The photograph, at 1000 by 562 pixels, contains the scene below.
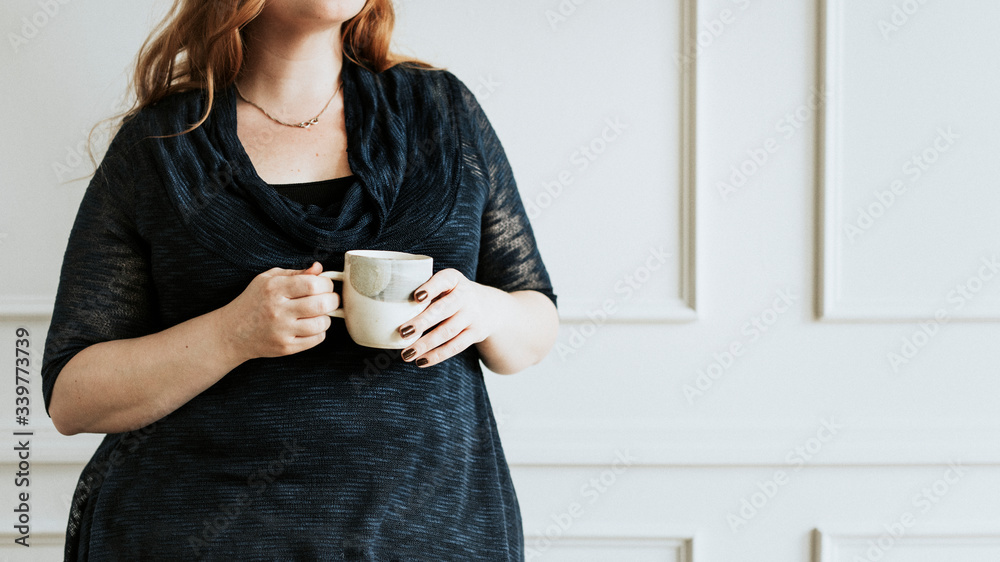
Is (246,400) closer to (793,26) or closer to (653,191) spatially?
(653,191)

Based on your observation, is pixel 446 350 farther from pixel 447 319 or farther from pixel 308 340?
pixel 308 340

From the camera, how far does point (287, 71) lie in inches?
33.9

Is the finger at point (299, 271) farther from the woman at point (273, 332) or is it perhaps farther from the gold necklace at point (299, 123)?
the gold necklace at point (299, 123)

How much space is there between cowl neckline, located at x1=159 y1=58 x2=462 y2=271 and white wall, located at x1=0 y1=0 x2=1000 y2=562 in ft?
1.42

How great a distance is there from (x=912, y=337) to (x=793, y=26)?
61 centimetres

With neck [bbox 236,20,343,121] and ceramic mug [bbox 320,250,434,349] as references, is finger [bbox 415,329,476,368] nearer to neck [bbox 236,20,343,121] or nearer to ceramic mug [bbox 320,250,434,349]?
ceramic mug [bbox 320,250,434,349]

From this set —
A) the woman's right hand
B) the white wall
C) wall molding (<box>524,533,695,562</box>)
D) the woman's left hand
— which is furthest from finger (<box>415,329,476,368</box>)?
wall molding (<box>524,533,695,562</box>)

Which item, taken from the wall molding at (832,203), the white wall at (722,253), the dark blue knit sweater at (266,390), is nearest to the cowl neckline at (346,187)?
the dark blue knit sweater at (266,390)

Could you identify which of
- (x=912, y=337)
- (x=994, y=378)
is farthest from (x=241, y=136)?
(x=994, y=378)

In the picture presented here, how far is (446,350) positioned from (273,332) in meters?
0.17

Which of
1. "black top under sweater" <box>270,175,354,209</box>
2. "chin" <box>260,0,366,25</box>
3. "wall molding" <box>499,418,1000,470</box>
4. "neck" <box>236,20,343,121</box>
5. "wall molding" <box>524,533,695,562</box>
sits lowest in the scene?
"wall molding" <box>524,533,695,562</box>

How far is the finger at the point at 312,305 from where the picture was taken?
2.15ft

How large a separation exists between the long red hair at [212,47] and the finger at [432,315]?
1.22ft

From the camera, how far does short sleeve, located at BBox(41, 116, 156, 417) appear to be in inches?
30.4
